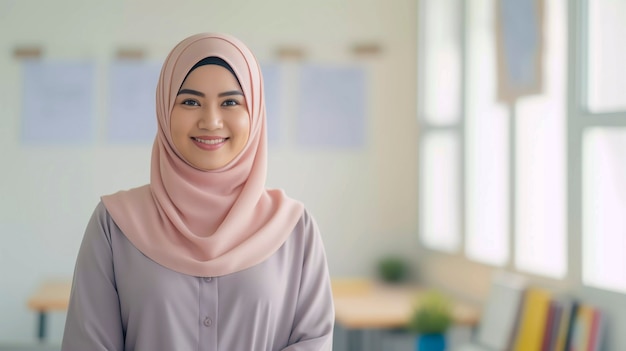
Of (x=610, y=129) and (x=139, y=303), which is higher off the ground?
(x=610, y=129)

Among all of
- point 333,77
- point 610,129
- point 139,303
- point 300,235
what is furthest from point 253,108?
point 333,77

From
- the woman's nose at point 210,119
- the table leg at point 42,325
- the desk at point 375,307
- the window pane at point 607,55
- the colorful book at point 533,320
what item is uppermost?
the window pane at point 607,55

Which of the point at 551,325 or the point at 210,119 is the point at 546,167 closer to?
the point at 551,325

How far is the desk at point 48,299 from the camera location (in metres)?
3.09

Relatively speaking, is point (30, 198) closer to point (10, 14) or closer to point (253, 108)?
point (10, 14)

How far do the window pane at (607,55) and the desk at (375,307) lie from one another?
1036 millimetres

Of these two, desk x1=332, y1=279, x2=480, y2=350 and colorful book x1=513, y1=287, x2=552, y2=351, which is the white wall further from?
colorful book x1=513, y1=287, x2=552, y2=351

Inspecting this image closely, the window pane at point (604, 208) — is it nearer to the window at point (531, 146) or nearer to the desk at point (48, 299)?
the window at point (531, 146)

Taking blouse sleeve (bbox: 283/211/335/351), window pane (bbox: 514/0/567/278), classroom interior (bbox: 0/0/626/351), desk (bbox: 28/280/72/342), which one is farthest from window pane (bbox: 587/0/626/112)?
desk (bbox: 28/280/72/342)

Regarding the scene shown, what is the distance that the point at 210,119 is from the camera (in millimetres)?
1146

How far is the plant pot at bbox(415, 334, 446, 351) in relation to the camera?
289cm

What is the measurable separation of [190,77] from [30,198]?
2.76 metres

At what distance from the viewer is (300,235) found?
1.23m

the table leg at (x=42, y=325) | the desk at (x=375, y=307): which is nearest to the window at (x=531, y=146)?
the desk at (x=375, y=307)
